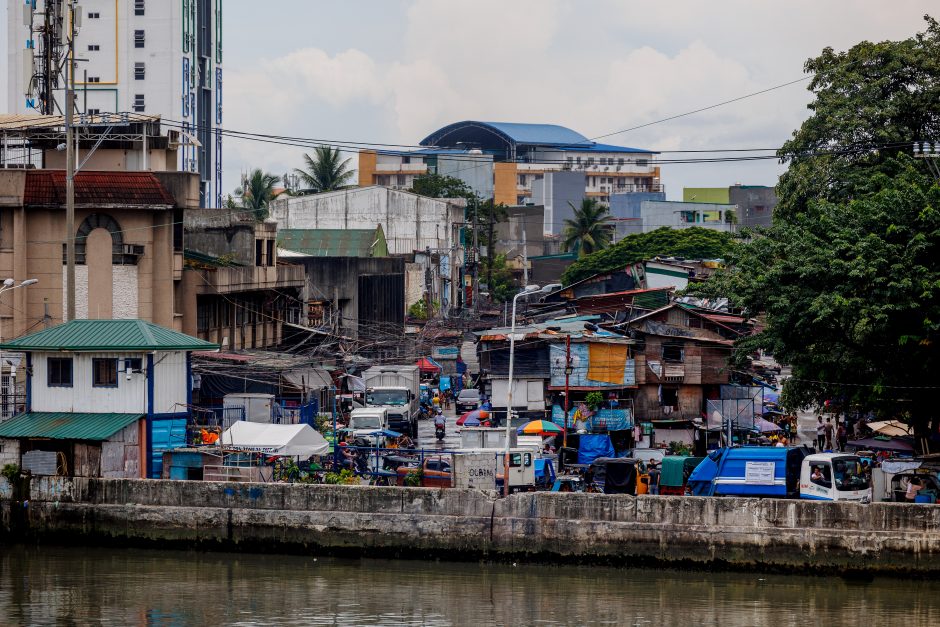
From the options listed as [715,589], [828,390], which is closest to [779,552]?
[715,589]

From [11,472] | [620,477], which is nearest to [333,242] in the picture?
[11,472]

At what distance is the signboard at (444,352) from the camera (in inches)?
2320

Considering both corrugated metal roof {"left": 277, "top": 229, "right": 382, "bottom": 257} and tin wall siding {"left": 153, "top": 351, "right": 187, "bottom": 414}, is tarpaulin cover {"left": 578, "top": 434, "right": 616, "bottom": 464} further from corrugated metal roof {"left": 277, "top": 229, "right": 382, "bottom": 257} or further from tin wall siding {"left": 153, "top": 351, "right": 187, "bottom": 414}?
corrugated metal roof {"left": 277, "top": 229, "right": 382, "bottom": 257}

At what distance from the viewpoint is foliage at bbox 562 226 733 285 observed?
8250 cm

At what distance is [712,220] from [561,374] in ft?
228

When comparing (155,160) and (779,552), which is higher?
(155,160)

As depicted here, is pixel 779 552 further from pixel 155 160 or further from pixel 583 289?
pixel 583 289

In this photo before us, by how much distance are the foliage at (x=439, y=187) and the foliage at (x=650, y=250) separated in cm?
1803

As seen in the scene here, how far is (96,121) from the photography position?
42.1 meters

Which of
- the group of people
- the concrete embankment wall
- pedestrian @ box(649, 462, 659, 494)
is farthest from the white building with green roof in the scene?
the group of people

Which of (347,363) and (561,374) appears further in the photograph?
(347,363)

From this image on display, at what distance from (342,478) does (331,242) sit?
140 ft

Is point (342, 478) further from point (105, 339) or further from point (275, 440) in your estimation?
point (105, 339)

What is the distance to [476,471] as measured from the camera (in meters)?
29.2
